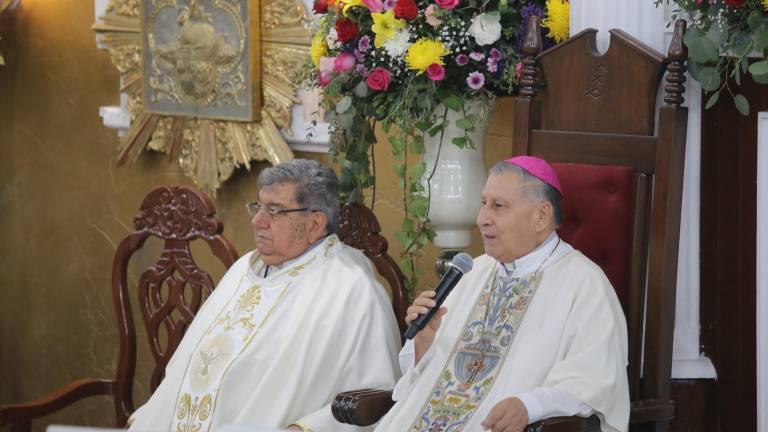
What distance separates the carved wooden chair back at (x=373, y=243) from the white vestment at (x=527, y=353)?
0.36 metres

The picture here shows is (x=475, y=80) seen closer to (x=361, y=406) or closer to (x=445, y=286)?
(x=445, y=286)

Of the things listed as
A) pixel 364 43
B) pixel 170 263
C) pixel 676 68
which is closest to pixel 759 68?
pixel 676 68

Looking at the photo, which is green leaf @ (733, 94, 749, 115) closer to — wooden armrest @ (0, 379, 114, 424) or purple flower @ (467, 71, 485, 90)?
purple flower @ (467, 71, 485, 90)

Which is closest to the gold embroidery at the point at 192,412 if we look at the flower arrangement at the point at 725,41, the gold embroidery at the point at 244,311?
the gold embroidery at the point at 244,311

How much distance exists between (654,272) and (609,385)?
18.8 inches

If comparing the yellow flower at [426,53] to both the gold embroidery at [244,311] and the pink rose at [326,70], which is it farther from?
the gold embroidery at [244,311]

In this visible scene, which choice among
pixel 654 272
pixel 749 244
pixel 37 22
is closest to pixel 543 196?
pixel 654 272

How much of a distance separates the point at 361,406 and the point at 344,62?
1.18 m

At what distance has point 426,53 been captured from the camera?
422cm

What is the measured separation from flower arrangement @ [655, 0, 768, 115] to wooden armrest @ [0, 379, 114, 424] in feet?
8.20

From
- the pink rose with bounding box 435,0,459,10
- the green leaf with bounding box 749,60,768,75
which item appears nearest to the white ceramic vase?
the pink rose with bounding box 435,0,459,10

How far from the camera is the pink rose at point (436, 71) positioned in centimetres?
421

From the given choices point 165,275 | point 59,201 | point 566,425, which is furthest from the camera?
point 59,201

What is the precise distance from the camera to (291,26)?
5.66 m
